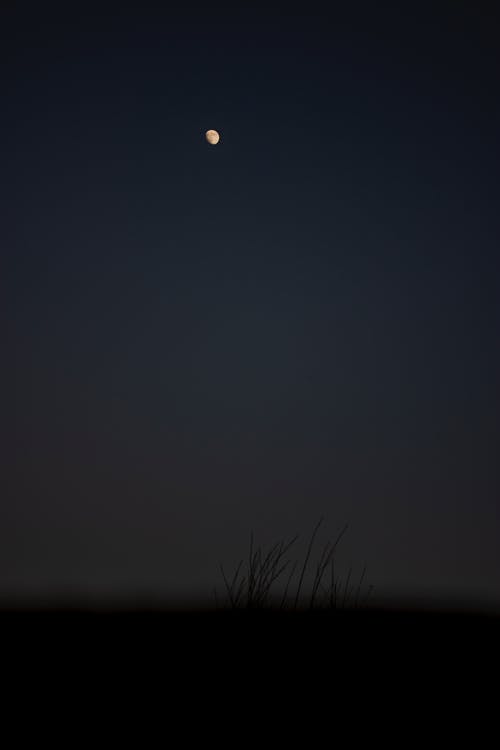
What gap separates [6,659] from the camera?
8.72 feet

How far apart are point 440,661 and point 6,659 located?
1691 millimetres

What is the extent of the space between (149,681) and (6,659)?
59 centimetres

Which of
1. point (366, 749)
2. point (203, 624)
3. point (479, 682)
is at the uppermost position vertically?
point (203, 624)

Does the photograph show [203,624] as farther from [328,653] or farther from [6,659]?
[6,659]

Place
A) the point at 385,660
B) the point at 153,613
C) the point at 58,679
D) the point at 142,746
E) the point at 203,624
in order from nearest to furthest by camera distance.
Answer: the point at 142,746 → the point at 58,679 → the point at 385,660 → the point at 203,624 → the point at 153,613

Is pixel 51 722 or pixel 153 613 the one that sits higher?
pixel 153 613

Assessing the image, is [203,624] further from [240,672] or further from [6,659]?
[6,659]

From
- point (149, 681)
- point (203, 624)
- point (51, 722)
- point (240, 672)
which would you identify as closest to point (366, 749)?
point (240, 672)

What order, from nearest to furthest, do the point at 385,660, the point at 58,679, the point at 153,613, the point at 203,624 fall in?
the point at 58,679
the point at 385,660
the point at 203,624
the point at 153,613

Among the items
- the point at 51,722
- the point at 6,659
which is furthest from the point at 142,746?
the point at 6,659

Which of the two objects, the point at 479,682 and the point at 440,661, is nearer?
the point at 479,682

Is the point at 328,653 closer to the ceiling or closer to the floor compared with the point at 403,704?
closer to the ceiling

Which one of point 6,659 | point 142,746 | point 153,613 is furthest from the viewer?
point 153,613

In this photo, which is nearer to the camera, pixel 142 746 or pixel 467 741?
pixel 142 746
